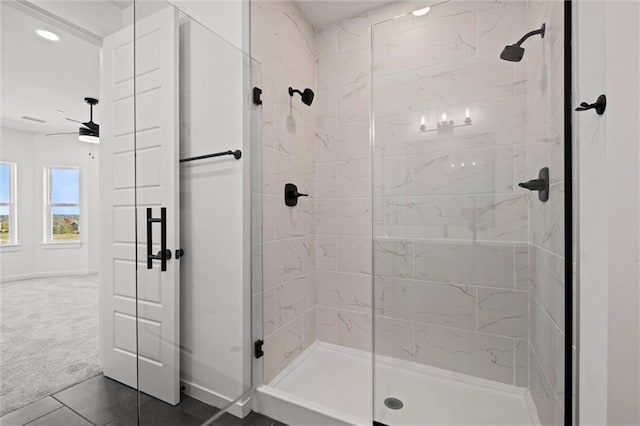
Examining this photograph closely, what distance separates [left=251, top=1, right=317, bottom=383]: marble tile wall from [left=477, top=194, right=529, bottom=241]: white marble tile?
3.75 ft

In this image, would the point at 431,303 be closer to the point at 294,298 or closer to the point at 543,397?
the point at 543,397

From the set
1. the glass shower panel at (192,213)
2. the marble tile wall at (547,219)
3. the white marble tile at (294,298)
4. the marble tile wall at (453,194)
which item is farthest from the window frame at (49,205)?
the marble tile wall at (547,219)

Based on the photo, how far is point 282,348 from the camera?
1.89 metres

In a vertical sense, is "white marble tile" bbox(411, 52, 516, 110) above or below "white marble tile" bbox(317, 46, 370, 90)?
below

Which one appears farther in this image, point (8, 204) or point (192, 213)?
point (192, 213)

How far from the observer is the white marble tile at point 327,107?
2.21 meters

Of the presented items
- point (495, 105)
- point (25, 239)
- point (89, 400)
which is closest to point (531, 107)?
point (495, 105)

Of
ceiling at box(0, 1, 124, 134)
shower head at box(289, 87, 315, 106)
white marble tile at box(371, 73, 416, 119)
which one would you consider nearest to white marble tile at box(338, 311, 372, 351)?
white marble tile at box(371, 73, 416, 119)

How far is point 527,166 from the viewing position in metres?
1.37

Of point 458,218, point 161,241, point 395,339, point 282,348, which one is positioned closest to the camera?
point 161,241

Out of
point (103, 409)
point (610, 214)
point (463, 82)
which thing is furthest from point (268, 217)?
point (610, 214)

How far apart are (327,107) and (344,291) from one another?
1.42 metres

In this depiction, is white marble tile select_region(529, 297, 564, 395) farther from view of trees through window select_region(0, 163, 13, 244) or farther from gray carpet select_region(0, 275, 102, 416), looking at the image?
view of trees through window select_region(0, 163, 13, 244)

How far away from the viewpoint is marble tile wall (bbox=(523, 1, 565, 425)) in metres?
1.07
